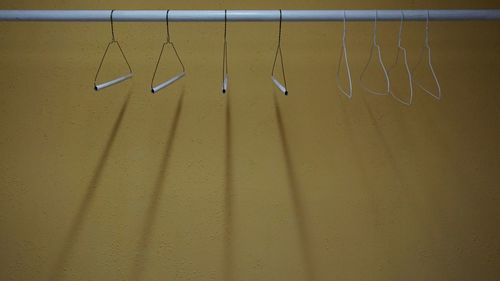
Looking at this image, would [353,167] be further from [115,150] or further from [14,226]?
[14,226]

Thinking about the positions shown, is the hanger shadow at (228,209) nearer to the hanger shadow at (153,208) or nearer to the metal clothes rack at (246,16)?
the hanger shadow at (153,208)

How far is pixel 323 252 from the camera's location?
121 cm

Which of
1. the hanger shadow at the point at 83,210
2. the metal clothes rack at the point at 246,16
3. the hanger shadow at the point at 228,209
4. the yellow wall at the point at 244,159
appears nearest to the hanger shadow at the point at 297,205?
the yellow wall at the point at 244,159

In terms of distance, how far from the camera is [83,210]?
1.20m

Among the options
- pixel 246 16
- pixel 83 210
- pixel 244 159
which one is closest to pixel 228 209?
pixel 244 159

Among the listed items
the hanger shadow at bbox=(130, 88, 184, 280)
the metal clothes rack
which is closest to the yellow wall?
the hanger shadow at bbox=(130, 88, 184, 280)

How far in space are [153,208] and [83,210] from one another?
25 centimetres

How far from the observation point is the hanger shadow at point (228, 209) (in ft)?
3.89

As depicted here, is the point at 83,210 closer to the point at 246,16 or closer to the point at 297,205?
the point at 297,205

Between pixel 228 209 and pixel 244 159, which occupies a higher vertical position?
pixel 244 159

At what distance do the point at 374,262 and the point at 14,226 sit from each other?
4.20 feet

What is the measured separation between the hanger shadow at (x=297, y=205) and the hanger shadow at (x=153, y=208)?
358 millimetres

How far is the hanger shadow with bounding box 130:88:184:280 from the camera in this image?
118cm

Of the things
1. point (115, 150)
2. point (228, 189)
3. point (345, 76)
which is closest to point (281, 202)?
point (228, 189)
